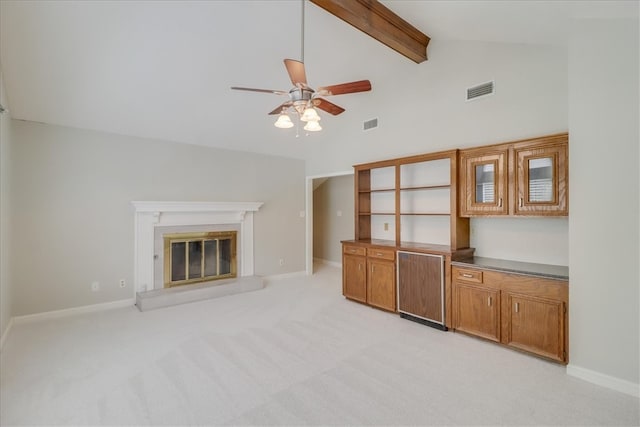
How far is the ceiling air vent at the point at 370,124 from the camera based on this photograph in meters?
4.95

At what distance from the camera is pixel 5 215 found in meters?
3.39

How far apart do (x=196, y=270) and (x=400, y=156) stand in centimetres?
390

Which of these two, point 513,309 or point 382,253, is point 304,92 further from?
point 513,309

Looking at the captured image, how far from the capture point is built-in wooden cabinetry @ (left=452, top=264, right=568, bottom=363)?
9.14 feet

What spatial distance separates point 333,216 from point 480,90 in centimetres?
469

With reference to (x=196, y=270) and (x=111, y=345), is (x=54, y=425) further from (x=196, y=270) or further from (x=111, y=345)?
(x=196, y=270)

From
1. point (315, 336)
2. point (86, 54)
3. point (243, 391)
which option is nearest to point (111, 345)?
point (243, 391)

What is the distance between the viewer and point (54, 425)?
2.01 meters

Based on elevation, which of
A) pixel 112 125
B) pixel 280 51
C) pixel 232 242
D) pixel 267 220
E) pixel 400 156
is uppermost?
pixel 280 51

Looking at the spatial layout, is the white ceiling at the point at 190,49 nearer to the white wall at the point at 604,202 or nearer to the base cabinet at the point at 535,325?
the white wall at the point at 604,202

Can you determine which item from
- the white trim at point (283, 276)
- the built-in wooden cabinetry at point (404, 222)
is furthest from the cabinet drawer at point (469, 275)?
the white trim at point (283, 276)

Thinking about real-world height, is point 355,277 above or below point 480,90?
below

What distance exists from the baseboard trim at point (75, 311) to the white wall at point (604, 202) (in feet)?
18.0

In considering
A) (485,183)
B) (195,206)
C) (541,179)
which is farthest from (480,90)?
(195,206)
